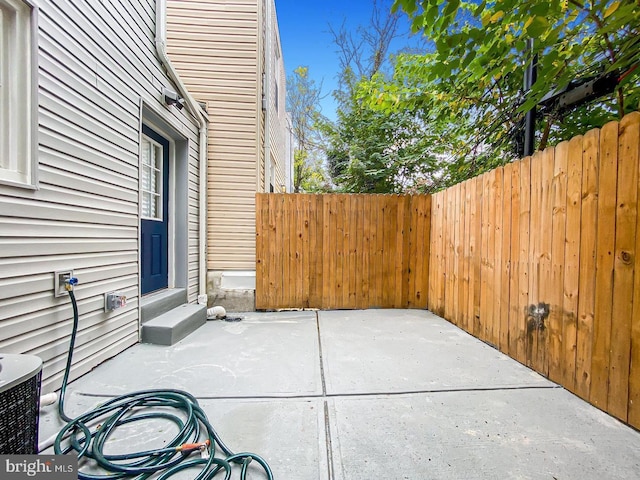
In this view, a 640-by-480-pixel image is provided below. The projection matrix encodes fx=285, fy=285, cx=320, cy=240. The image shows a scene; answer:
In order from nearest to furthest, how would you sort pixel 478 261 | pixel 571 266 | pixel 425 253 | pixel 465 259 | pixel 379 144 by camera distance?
1. pixel 571 266
2. pixel 478 261
3. pixel 465 259
4. pixel 425 253
5. pixel 379 144

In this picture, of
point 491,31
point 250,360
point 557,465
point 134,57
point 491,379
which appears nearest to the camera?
point 557,465

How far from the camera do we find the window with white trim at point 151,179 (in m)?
3.25

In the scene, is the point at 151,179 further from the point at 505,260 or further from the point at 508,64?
the point at 505,260

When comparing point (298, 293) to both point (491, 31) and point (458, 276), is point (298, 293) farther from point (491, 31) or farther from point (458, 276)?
point (491, 31)

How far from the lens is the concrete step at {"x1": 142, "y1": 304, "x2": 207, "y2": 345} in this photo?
2.83m

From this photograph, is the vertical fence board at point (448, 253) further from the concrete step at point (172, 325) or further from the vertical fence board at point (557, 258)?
the concrete step at point (172, 325)

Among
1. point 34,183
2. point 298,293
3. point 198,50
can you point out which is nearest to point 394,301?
point 298,293

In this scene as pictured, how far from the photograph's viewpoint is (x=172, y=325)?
2887mm

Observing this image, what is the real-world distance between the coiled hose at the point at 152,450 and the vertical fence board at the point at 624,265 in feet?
6.53

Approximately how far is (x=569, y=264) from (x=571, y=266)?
2 cm

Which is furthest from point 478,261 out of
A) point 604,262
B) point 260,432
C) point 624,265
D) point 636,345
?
point 260,432

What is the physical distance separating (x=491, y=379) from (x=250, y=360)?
1.93m

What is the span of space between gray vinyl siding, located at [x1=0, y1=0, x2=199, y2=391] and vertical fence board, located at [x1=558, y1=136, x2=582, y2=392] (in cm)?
348

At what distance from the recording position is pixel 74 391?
1.95 meters
